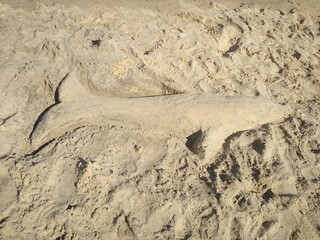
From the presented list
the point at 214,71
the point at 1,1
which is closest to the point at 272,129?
the point at 214,71

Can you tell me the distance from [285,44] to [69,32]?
314 cm

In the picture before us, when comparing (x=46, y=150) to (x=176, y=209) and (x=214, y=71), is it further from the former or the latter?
(x=214, y=71)

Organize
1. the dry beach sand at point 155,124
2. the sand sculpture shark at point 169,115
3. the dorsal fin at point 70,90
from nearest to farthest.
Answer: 1. the dry beach sand at point 155,124
2. the sand sculpture shark at point 169,115
3. the dorsal fin at point 70,90

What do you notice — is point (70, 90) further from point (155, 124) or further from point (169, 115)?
point (169, 115)

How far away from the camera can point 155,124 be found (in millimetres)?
3123

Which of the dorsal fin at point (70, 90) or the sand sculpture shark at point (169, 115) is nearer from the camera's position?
the sand sculpture shark at point (169, 115)

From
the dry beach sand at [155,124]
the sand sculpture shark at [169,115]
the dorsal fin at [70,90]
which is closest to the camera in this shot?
the dry beach sand at [155,124]

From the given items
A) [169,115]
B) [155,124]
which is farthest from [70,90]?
[169,115]

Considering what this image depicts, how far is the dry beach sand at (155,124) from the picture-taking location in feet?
8.00

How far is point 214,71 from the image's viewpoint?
3803mm

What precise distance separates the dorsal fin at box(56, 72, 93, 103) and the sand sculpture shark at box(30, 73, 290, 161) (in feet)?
0.08

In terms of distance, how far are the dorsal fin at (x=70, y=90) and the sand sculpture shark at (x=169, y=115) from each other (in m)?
0.02

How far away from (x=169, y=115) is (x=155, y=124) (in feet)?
0.59

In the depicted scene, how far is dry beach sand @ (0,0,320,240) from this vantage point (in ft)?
8.00
